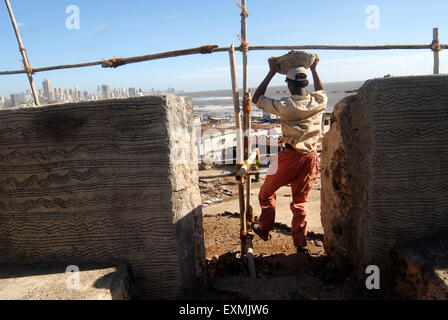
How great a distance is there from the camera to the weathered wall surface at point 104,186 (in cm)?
229

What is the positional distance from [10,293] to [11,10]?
393 cm

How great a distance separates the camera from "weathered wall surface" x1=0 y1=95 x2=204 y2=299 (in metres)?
2.29

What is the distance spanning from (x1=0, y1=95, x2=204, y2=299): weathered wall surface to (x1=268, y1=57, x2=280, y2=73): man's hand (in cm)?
111

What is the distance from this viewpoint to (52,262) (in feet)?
8.14

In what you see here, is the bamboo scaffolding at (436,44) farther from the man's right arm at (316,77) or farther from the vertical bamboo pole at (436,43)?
the man's right arm at (316,77)

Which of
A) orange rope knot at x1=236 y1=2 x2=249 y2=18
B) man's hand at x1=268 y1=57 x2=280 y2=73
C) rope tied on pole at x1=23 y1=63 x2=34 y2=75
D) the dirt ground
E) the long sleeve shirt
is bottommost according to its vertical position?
the dirt ground

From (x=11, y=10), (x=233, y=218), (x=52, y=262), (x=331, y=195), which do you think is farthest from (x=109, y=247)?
(x=11, y=10)

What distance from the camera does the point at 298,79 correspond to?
2.90 metres

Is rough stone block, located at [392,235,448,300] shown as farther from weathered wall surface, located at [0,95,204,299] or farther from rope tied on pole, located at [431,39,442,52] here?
rope tied on pole, located at [431,39,442,52]

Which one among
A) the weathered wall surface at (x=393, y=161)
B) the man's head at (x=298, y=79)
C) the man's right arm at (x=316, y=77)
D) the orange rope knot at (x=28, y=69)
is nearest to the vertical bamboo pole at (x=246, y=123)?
the man's head at (x=298, y=79)

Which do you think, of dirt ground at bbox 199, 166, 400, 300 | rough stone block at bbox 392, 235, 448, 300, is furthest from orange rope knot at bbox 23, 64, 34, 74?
rough stone block at bbox 392, 235, 448, 300

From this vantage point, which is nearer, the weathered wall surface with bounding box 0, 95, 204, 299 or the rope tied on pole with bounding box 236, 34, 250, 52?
the weathered wall surface with bounding box 0, 95, 204, 299
